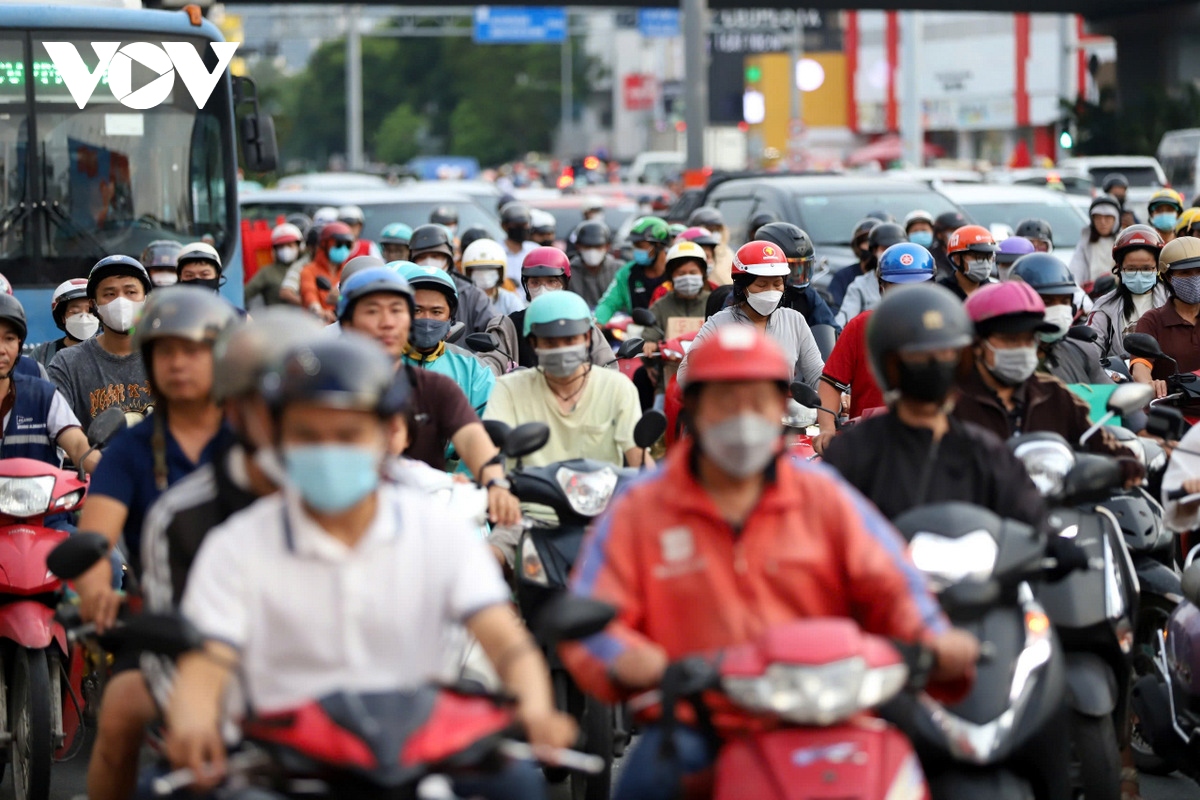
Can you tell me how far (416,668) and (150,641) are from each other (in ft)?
1.76

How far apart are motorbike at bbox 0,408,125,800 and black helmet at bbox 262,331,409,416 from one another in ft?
10.3

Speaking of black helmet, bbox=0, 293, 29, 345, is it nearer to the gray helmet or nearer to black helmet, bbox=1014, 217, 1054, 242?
the gray helmet

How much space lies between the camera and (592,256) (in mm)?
16703

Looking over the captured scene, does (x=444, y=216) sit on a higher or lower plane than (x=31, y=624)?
higher

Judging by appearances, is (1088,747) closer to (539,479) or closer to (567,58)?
(539,479)

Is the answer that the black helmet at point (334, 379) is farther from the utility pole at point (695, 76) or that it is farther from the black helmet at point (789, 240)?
the utility pole at point (695, 76)

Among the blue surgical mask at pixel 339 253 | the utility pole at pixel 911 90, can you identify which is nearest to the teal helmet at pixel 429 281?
the blue surgical mask at pixel 339 253

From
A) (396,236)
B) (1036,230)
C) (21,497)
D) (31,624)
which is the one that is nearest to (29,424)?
(21,497)

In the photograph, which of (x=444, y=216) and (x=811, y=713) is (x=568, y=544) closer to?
(x=811, y=713)

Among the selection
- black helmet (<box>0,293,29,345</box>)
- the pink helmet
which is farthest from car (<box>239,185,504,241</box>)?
the pink helmet

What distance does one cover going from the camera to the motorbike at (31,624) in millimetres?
6938

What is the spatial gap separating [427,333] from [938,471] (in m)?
3.75

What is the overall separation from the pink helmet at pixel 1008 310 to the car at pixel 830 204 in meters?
10.8

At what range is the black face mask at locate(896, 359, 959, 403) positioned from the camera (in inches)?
208
